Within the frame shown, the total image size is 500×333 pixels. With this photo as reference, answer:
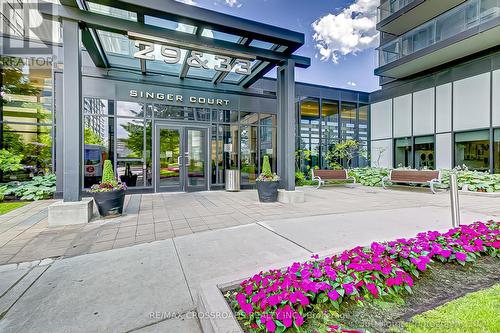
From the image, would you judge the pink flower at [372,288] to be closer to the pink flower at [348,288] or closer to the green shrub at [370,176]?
the pink flower at [348,288]

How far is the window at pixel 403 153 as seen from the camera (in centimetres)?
1394

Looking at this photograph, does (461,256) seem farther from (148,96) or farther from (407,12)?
(407,12)

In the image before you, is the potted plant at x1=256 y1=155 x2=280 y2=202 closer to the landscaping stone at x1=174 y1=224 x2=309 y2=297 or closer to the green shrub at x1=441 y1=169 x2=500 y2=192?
the landscaping stone at x1=174 y1=224 x2=309 y2=297

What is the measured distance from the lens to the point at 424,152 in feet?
43.4

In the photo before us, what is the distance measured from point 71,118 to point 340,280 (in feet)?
20.2

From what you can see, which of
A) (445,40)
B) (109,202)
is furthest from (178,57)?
(445,40)

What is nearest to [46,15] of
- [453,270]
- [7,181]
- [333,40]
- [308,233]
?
[7,181]

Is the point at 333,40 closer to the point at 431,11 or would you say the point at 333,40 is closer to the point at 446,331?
the point at 431,11

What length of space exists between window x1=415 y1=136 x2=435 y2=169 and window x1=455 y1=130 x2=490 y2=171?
115 centimetres

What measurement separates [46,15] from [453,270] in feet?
28.5

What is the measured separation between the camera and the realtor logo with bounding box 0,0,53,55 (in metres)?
8.32

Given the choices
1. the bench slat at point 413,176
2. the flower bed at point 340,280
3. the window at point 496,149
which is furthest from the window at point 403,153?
the flower bed at point 340,280

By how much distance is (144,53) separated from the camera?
6.32 metres

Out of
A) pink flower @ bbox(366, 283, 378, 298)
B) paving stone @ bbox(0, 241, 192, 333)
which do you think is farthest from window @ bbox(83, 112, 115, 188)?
pink flower @ bbox(366, 283, 378, 298)
